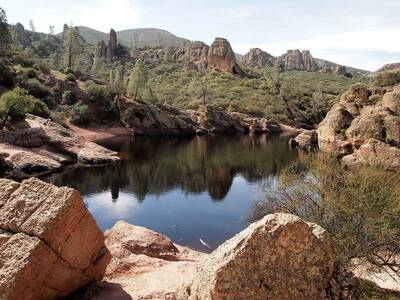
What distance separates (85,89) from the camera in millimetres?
106250

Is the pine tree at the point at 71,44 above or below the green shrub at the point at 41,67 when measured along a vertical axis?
above

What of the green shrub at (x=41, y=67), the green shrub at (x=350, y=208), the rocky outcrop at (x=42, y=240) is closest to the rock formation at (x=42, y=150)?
the green shrub at (x=350, y=208)

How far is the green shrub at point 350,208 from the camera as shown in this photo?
2091cm

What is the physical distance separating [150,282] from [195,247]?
15247 millimetres

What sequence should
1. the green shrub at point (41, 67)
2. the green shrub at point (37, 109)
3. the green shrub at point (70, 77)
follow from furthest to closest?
the green shrub at point (70, 77) → the green shrub at point (41, 67) → the green shrub at point (37, 109)

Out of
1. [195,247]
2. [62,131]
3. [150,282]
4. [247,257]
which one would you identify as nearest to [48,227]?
[150,282]

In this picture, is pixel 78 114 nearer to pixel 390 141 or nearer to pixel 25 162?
pixel 25 162

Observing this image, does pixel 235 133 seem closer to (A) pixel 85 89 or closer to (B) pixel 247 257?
(A) pixel 85 89

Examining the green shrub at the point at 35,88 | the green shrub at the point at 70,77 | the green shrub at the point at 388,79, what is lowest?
the green shrub at the point at 35,88

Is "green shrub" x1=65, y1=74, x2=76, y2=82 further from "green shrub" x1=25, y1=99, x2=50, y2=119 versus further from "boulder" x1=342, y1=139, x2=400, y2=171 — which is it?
"boulder" x1=342, y1=139, x2=400, y2=171

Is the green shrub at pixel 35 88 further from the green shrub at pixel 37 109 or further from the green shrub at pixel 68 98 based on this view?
the green shrub at pixel 37 109

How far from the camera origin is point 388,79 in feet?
342

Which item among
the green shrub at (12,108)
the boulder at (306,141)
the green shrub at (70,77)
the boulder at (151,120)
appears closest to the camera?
the green shrub at (12,108)

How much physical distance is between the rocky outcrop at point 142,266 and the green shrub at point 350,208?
7.24 m
